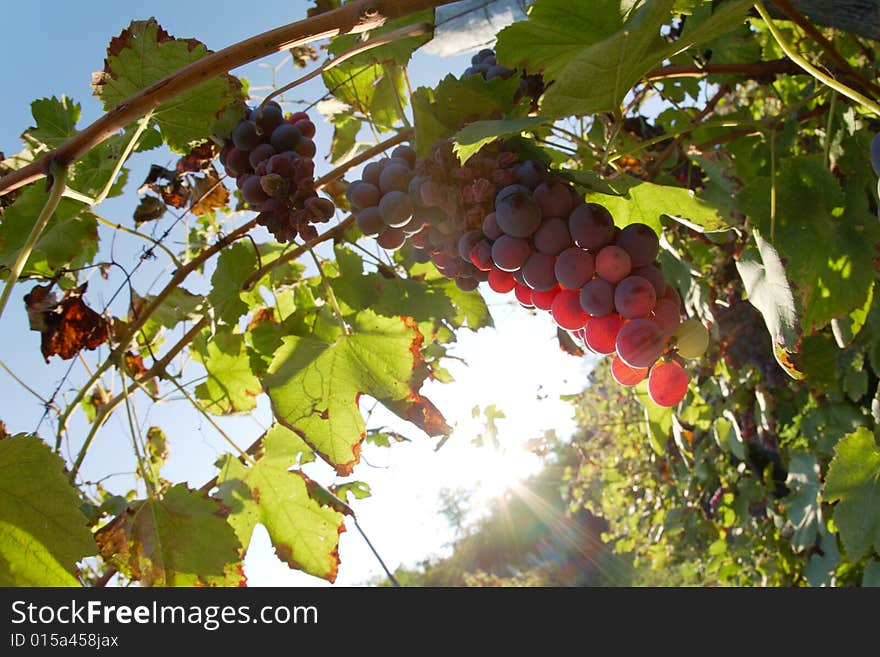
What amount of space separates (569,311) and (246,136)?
0.65 metres

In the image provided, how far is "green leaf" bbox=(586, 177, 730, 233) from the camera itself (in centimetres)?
95

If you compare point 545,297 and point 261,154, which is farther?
point 261,154

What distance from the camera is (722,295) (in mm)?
2643

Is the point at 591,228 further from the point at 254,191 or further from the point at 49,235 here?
the point at 49,235

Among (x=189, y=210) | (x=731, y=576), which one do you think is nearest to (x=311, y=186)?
(x=189, y=210)

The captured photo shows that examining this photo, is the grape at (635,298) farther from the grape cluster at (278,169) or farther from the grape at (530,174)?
the grape cluster at (278,169)

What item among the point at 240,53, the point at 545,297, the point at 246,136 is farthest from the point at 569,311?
the point at 246,136

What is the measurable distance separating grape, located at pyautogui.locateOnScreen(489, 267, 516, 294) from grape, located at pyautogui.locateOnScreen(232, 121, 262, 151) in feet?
1.67

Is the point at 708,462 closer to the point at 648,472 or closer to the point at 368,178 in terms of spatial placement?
the point at 648,472

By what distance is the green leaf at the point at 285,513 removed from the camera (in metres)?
1.34

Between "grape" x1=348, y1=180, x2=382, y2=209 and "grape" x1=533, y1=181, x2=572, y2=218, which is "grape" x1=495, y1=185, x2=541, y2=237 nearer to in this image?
"grape" x1=533, y1=181, x2=572, y2=218

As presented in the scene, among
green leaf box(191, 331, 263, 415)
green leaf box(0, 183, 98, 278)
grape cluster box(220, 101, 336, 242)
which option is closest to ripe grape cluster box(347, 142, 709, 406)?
grape cluster box(220, 101, 336, 242)

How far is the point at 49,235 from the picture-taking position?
140cm
